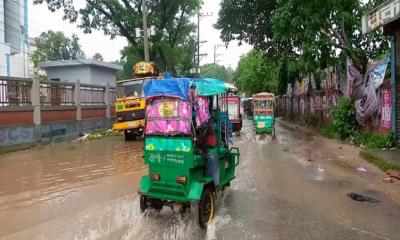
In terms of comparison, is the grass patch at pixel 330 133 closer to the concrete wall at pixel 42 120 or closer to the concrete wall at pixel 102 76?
the concrete wall at pixel 42 120

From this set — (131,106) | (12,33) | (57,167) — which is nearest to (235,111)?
(131,106)

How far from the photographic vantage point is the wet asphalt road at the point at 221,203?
6.32 metres

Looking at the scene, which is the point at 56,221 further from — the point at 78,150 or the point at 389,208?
the point at 78,150

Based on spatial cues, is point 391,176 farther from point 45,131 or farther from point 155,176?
point 45,131

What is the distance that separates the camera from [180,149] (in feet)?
21.2

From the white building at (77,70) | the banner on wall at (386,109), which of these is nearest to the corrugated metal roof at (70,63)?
the white building at (77,70)

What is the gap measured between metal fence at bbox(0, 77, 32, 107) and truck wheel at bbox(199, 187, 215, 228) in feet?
38.4

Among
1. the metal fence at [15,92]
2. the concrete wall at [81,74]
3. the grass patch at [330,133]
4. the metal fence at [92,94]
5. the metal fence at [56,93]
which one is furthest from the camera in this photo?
the concrete wall at [81,74]

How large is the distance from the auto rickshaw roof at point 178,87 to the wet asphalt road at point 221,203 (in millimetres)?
2045

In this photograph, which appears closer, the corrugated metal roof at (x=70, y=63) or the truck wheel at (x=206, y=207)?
the truck wheel at (x=206, y=207)

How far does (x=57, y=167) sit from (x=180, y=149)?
24.0 ft

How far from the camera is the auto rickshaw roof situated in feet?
21.6

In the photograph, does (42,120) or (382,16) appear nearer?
(382,16)

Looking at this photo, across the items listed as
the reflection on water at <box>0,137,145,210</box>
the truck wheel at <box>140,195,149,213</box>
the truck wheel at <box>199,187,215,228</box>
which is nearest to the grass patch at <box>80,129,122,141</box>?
the reflection on water at <box>0,137,145,210</box>
